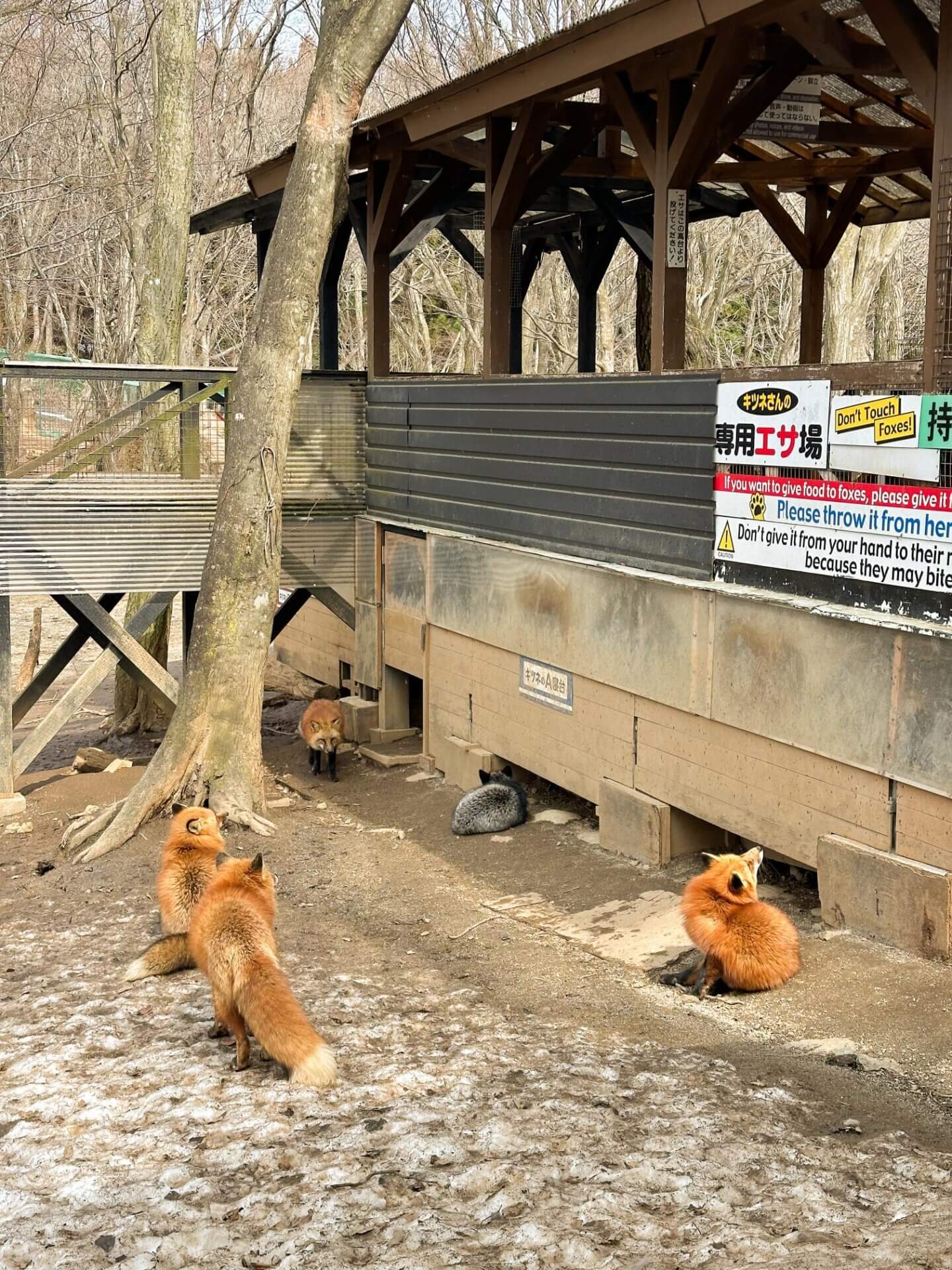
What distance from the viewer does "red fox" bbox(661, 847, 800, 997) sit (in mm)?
6363

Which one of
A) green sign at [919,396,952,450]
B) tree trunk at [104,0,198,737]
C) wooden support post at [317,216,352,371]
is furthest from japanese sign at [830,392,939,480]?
tree trunk at [104,0,198,737]

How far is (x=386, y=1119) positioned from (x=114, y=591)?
7.90m

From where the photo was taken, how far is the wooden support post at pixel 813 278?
12.6 m

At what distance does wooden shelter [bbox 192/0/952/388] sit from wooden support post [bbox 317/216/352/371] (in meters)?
0.03

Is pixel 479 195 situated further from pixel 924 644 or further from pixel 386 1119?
pixel 386 1119

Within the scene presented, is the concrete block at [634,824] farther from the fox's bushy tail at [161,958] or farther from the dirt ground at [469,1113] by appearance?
the fox's bushy tail at [161,958]

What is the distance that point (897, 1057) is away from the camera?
566 centimetres

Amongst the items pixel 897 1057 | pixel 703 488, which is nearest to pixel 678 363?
pixel 703 488

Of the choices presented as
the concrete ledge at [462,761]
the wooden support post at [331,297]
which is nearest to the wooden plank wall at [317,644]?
the concrete ledge at [462,761]

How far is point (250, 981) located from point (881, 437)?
3.95 meters

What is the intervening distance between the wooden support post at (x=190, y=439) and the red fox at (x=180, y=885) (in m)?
5.27

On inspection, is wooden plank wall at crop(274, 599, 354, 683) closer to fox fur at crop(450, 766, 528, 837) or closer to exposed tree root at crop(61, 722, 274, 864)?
exposed tree root at crop(61, 722, 274, 864)

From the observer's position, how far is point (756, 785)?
7844mm

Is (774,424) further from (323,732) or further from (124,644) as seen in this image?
(124,644)
